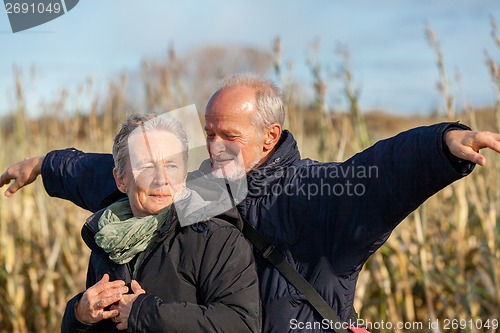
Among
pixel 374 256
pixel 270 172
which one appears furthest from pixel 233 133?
pixel 374 256

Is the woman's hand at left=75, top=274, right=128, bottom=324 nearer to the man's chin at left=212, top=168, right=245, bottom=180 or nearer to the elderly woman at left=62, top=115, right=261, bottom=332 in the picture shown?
the elderly woman at left=62, top=115, right=261, bottom=332

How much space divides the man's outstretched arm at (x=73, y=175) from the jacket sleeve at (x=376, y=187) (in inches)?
32.2

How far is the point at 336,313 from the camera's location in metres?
2.09

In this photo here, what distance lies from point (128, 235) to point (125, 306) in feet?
0.59

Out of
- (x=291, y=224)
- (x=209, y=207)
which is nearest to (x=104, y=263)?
(x=209, y=207)

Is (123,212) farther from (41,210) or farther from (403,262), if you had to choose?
(41,210)

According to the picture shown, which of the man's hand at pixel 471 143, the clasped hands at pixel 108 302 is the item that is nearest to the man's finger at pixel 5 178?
the clasped hands at pixel 108 302

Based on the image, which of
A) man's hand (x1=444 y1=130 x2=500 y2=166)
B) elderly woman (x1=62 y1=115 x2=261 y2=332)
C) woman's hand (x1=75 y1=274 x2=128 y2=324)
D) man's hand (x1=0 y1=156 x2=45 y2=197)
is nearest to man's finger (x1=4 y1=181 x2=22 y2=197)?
man's hand (x1=0 y1=156 x2=45 y2=197)

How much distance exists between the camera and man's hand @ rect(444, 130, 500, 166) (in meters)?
1.68

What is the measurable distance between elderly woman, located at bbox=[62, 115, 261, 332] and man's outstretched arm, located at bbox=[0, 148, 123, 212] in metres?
0.57

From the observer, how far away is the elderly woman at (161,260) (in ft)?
5.90

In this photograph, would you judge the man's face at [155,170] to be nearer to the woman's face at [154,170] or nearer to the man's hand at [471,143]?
the woman's face at [154,170]

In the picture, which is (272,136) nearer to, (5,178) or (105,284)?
(105,284)

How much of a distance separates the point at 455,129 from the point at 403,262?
2.25m
